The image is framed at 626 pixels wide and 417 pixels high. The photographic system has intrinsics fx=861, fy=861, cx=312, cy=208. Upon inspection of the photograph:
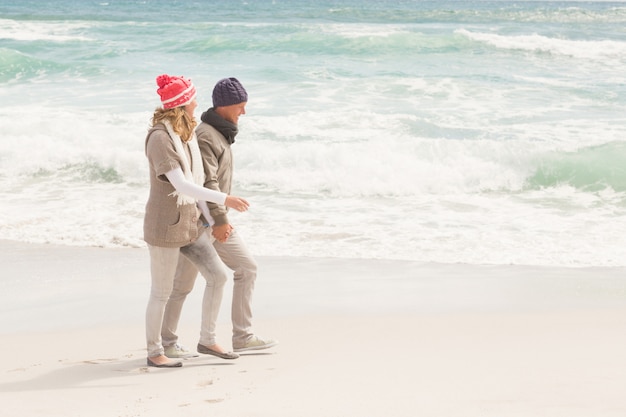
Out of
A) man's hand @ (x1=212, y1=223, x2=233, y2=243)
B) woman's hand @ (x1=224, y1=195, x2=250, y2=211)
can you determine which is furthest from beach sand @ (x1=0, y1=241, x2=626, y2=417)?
woman's hand @ (x1=224, y1=195, x2=250, y2=211)

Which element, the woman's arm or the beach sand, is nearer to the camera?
the beach sand

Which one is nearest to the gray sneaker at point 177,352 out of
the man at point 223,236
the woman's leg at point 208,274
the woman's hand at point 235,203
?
the man at point 223,236

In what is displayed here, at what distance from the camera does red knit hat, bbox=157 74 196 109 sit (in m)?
4.18

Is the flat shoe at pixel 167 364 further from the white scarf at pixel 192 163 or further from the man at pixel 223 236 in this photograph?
the white scarf at pixel 192 163

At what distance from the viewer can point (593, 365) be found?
451 cm

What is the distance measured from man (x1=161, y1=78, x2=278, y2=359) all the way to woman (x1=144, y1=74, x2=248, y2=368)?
115 mm

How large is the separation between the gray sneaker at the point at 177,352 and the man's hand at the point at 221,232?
0.73 meters

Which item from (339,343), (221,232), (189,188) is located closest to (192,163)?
(189,188)

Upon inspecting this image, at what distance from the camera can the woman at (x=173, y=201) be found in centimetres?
415

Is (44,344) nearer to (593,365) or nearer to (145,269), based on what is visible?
(145,269)

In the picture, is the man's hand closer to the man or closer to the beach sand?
the man

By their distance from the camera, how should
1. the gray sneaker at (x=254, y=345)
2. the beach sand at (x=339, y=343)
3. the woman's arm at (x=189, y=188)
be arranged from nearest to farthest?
the beach sand at (x=339, y=343), the woman's arm at (x=189, y=188), the gray sneaker at (x=254, y=345)

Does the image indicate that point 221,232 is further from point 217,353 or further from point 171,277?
point 217,353

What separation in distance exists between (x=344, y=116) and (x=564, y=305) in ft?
31.8
